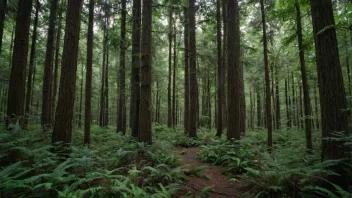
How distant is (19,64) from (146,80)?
5.41 m

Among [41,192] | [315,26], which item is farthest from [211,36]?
[41,192]

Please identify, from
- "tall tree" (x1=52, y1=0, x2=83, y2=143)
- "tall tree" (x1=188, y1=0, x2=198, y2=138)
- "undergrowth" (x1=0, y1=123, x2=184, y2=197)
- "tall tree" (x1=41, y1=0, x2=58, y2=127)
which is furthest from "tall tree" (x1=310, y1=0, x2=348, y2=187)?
"tall tree" (x1=41, y1=0, x2=58, y2=127)

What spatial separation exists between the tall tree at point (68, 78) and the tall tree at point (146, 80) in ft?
7.62

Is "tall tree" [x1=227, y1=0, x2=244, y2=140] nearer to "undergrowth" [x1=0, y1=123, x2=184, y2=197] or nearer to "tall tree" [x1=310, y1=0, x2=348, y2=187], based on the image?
"undergrowth" [x1=0, y1=123, x2=184, y2=197]

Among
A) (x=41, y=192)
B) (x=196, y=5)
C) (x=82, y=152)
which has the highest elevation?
(x=196, y=5)

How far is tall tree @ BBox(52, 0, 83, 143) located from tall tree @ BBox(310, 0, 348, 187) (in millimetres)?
6988

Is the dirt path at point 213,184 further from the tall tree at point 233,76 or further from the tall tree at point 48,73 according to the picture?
the tall tree at point 48,73

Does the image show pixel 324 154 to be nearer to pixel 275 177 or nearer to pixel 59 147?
pixel 275 177

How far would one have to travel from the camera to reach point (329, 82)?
4438mm

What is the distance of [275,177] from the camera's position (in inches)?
178

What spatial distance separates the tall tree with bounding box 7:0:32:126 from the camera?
7566 millimetres

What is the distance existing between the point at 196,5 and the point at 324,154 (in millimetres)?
10984

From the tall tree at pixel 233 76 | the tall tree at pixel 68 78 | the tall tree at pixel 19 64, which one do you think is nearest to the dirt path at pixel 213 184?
the tall tree at pixel 233 76

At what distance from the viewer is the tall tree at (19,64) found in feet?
24.8
